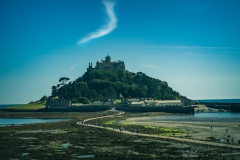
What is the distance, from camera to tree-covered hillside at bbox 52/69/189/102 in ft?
479

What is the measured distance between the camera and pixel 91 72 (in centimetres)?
17025

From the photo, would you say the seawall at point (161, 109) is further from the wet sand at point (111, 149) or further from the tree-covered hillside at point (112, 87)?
the wet sand at point (111, 149)

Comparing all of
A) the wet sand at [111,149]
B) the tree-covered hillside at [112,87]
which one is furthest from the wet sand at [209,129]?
the tree-covered hillside at [112,87]

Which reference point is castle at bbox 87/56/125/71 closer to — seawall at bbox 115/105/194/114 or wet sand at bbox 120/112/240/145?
seawall at bbox 115/105/194/114

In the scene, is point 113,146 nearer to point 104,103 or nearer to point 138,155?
point 138,155

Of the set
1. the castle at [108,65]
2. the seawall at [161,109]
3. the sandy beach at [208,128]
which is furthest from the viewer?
the castle at [108,65]

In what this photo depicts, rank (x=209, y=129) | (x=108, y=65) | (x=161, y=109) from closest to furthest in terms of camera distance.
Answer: (x=209, y=129) < (x=161, y=109) < (x=108, y=65)

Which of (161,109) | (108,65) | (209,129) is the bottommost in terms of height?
(209,129)

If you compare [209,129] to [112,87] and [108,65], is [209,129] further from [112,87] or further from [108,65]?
[108,65]

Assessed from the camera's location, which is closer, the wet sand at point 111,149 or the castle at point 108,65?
the wet sand at point 111,149

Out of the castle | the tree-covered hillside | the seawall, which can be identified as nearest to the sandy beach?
the seawall

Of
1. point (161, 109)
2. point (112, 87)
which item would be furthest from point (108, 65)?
point (161, 109)

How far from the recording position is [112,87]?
14925 cm

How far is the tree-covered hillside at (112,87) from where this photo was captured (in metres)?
146
